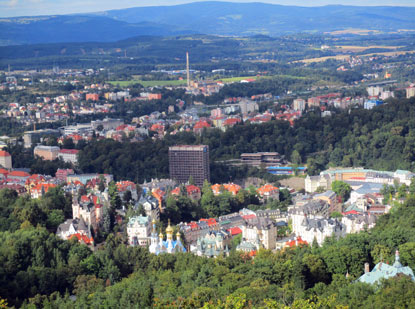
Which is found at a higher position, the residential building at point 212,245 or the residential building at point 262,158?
the residential building at point 212,245

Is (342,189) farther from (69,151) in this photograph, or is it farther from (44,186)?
(69,151)

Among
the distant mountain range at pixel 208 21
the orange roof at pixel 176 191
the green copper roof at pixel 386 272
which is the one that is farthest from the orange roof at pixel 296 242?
the distant mountain range at pixel 208 21

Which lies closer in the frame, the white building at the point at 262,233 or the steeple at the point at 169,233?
the steeple at the point at 169,233

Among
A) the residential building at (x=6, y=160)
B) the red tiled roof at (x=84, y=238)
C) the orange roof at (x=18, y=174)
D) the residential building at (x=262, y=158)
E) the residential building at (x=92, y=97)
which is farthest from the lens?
the residential building at (x=92, y=97)

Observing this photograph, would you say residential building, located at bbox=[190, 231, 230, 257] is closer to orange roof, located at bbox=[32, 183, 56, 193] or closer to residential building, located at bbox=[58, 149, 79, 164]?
orange roof, located at bbox=[32, 183, 56, 193]

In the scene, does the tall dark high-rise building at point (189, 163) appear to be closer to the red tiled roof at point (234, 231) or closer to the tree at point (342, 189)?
the tree at point (342, 189)
